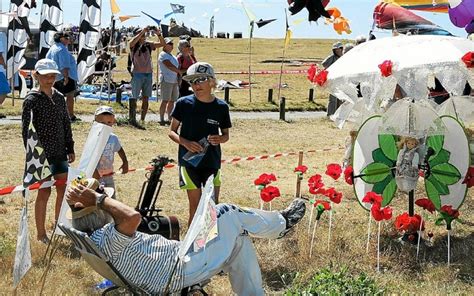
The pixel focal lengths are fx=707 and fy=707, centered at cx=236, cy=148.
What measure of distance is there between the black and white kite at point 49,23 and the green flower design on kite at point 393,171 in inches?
444

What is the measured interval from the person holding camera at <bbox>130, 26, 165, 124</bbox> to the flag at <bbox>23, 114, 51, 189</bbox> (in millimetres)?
7550

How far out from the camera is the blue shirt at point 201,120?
5918 mm

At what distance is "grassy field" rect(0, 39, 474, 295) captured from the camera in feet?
17.8

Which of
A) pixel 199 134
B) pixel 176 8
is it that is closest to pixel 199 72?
pixel 199 134

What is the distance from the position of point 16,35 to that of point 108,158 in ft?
35.0

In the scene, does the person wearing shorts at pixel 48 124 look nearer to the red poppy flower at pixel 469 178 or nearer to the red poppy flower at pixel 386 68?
the red poppy flower at pixel 386 68

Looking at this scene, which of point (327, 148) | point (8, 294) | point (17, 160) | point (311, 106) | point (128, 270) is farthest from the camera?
point (311, 106)

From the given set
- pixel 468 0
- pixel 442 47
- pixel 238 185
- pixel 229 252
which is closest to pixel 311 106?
pixel 238 185

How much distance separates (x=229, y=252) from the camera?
462 centimetres

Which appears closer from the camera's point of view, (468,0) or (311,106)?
(468,0)

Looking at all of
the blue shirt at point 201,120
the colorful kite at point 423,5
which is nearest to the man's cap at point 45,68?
the blue shirt at point 201,120

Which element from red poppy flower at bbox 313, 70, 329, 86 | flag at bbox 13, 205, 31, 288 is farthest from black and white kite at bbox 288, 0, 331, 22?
flag at bbox 13, 205, 31, 288

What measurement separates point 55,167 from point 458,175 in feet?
11.6

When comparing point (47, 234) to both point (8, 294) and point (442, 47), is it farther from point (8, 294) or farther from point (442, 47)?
point (442, 47)
